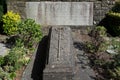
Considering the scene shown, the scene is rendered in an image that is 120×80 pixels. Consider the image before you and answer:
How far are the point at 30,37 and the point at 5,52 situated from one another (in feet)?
2.89

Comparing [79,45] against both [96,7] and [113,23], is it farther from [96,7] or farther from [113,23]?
[96,7]

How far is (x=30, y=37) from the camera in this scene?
34.9ft

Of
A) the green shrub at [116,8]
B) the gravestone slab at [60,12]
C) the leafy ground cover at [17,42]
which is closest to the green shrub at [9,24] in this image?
the leafy ground cover at [17,42]

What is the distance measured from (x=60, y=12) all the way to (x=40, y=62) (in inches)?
134

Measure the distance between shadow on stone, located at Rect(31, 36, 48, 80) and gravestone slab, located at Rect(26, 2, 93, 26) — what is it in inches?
43.3

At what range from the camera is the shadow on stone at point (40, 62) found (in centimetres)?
833

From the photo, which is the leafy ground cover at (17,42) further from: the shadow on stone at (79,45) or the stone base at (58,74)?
the shadow on stone at (79,45)

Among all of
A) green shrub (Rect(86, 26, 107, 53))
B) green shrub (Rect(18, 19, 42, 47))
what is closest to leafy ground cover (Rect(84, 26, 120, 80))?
green shrub (Rect(86, 26, 107, 53))

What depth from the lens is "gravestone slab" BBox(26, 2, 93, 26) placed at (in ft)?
40.2

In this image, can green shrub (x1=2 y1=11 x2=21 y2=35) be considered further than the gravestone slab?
No

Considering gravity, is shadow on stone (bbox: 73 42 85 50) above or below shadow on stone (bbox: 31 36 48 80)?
above

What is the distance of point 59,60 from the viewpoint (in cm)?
797

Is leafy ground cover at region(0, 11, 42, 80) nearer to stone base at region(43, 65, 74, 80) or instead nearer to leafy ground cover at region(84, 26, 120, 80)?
stone base at region(43, 65, 74, 80)

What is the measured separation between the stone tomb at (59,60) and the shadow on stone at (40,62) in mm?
465
